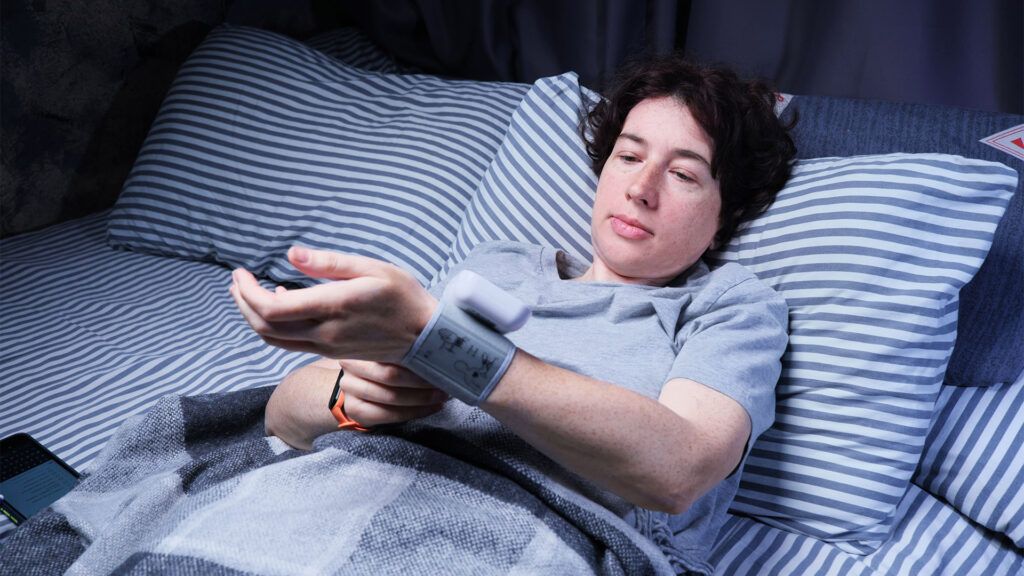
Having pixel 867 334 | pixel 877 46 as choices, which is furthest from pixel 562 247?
pixel 877 46

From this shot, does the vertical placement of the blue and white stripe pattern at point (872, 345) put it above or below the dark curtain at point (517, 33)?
below

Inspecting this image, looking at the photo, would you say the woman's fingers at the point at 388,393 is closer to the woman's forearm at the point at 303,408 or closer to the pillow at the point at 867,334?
the woman's forearm at the point at 303,408

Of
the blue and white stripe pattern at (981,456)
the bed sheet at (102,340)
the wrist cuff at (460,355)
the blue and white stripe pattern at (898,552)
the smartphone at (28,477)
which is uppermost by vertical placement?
the wrist cuff at (460,355)

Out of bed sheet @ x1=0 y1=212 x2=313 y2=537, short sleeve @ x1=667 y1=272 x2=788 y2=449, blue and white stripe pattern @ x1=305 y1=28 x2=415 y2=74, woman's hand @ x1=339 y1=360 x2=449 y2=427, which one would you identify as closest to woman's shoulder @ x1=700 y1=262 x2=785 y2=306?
short sleeve @ x1=667 y1=272 x2=788 y2=449

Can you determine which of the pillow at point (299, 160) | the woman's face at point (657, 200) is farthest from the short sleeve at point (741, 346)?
the pillow at point (299, 160)

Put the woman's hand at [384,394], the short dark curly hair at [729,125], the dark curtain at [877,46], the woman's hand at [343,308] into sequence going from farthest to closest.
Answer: the dark curtain at [877,46]
the short dark curly hair at [729,125]
the woman's hand at [384,394]
the woman's hand at [343,308]

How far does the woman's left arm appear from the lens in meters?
0.74

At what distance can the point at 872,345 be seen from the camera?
43.4 inches

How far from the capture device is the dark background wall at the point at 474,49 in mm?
1611

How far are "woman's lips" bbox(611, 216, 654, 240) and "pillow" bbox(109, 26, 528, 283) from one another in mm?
453

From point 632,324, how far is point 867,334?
1.01 ft

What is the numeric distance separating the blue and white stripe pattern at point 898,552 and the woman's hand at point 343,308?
57cm

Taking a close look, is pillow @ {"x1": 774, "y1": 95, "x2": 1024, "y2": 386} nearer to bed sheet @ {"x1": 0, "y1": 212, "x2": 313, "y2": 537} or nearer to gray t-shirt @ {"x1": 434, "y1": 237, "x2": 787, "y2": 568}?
gray t-shirt @ {"x1": 434, "y1": 237, "x2": 787, "y2": 568}

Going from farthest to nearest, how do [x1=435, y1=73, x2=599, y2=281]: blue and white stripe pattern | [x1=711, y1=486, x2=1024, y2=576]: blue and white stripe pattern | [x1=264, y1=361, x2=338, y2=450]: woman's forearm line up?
1. [x1=435, y1=73, x2=599, y2=281]: blue and white stripe pattern
2. [x1=711, y1=486, x2=1024, y2=576]: blue and white stripe pattern
3. [x1=264, y1=361, x2=338, y2=450]: woman's forearm
